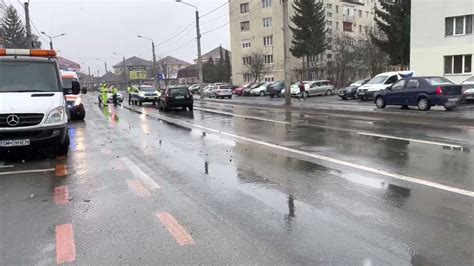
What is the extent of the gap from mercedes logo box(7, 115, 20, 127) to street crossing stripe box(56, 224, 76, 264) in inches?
197

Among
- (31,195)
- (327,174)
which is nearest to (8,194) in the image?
(31,195)

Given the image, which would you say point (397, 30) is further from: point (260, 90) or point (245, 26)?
point (245, 26)

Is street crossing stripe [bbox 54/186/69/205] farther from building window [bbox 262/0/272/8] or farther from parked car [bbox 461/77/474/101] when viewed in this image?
building window [bbox 262/0/272/8]

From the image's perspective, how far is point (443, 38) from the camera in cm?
3356

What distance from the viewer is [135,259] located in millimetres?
4242

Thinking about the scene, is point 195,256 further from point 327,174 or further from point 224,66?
point 224,66

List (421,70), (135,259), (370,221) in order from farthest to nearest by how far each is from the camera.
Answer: (421,70)
(370,221)
(135,259)

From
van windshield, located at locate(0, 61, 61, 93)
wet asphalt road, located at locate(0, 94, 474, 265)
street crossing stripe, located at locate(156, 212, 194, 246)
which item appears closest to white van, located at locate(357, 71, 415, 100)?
wet asphalt road, located at locate(0, 94, 474, 265)

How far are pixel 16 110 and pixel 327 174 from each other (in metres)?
6.47

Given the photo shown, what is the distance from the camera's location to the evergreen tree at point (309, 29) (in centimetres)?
6125

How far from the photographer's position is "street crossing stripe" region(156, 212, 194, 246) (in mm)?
4676

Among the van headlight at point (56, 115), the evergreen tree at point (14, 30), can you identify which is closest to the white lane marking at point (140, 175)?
the van headlight at point (56, 115)

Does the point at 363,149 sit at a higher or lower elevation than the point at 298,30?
lower

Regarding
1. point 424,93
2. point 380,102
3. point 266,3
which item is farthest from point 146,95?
point 266,3
